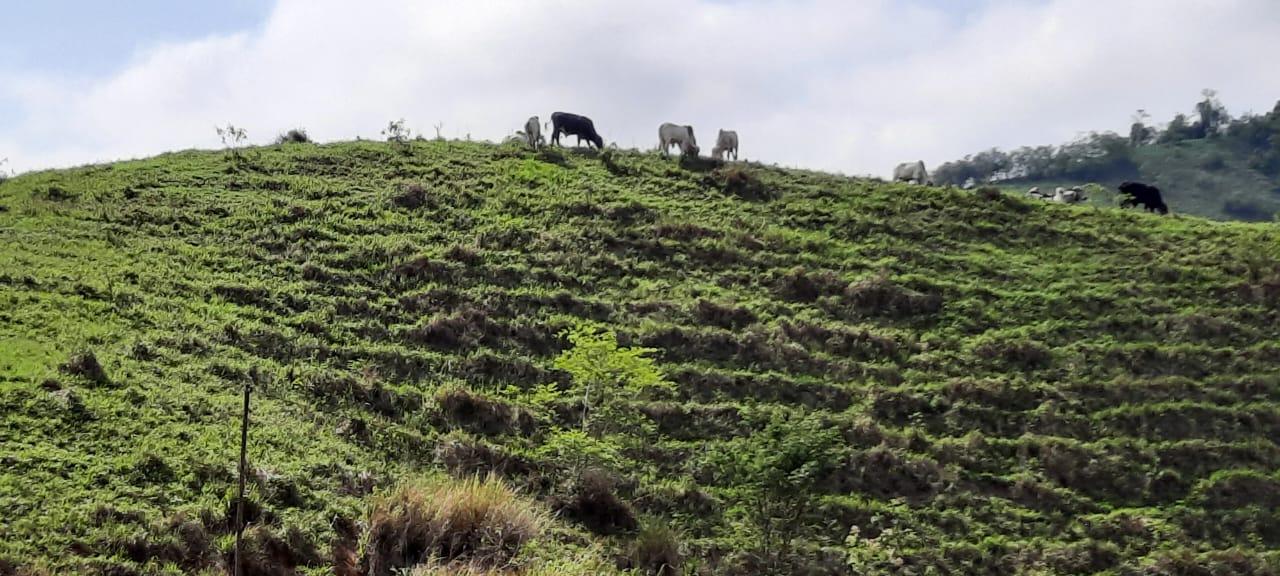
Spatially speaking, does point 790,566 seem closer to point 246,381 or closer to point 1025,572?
point 1025,572

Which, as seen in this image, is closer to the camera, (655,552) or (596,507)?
(655,552)

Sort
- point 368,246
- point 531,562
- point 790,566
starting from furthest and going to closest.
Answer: point 368,246 → point 790,566 → point 531,562

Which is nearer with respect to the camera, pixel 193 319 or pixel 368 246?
pixel 193 319

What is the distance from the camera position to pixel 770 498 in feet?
51.8

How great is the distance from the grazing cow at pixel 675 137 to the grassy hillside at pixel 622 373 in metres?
2.95

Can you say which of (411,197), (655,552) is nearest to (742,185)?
(411,197)

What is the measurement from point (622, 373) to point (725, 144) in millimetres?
17537

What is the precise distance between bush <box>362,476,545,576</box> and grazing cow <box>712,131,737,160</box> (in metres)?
23.0

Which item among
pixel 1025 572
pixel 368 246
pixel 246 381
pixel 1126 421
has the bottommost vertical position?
pixel 1025 572

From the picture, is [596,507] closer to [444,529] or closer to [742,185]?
[444,529]

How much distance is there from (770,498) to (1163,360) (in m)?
10.9

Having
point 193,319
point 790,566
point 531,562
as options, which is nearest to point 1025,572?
point 790,566

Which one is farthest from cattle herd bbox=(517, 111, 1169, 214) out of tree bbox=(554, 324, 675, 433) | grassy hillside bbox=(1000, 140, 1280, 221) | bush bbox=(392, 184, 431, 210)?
grassy hillside bbox=(1000, 140, 1280, 221)

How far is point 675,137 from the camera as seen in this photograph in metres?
33.8
